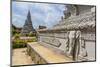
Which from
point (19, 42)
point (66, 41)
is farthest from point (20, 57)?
point (66, 41)

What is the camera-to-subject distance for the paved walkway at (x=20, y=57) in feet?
7.29

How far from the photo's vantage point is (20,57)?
2250 mm

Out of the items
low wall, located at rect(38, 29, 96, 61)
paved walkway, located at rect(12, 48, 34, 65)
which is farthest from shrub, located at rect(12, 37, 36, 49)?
low wall, located at rect(38, 29, 96, 61)

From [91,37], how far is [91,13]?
35 centimetres

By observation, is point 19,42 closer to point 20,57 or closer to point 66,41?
point 20,57

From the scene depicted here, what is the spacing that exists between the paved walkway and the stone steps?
61 mm

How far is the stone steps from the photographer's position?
2295mm

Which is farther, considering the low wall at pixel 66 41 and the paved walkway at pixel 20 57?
the low wall at pixel 66 41

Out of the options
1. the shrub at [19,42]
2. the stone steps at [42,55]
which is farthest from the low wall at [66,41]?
the shrub at [19,42]

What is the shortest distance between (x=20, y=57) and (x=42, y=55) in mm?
297

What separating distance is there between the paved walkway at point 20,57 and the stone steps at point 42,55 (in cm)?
6

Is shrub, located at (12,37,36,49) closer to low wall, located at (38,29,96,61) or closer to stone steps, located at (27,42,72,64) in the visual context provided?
stone steps, located at (27,42,72,64)

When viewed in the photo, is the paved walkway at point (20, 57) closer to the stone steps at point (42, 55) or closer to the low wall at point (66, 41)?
the stone steps at point (42, 55)

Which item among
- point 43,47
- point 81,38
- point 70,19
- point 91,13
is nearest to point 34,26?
point 43,47
